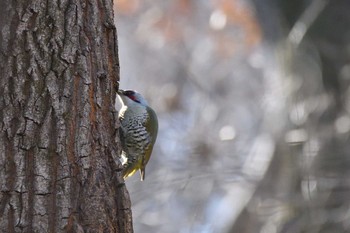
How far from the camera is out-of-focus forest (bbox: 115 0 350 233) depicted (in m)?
6.66

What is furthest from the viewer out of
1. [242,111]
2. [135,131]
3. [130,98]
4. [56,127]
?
[242,111]

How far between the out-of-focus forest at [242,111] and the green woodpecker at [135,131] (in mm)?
1789

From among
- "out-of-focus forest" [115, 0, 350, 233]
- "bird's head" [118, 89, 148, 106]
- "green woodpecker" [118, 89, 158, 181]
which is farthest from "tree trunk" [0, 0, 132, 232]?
"out-of-focus forest" [115, 0, 350, 233]

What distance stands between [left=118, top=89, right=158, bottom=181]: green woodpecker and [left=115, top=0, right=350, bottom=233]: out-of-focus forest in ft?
5.87

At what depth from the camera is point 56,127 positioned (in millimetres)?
3328

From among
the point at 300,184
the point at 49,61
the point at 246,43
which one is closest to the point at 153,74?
the point at 246,43

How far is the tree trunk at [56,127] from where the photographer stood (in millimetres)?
3258

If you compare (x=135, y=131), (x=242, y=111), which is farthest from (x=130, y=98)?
(x=242, y=111)

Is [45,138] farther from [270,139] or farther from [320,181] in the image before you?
[270,139]

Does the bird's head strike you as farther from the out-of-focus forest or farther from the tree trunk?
the out-of-focus forest

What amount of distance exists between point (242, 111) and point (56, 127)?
299 inches

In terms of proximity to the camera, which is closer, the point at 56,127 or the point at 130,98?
the point at 56,127

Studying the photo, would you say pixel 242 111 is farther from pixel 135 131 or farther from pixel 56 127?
pixel 56 127

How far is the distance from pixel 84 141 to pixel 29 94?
258 millimetres
